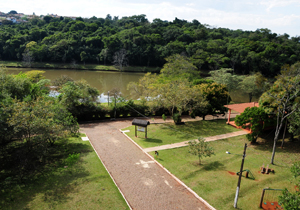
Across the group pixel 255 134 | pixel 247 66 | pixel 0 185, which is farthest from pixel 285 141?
pixel 247 66

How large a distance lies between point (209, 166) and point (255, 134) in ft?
20.6

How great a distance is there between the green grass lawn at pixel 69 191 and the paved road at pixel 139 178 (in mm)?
666

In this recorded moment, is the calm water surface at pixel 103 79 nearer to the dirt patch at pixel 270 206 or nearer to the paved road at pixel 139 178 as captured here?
the paved road at pixel 139 178

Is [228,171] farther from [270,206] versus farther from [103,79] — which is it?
[103,79]

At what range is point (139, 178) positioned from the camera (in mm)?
12156

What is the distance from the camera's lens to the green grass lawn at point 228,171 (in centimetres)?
1067

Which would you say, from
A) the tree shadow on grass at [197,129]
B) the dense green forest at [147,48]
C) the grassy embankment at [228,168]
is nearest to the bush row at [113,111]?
the tree shadow on grass at [197,129]

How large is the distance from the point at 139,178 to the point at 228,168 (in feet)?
19.4

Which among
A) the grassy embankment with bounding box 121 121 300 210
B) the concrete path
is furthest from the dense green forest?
the grassy embankment with bounding box 121 121 300 210

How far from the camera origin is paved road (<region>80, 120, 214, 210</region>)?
10.1 metres

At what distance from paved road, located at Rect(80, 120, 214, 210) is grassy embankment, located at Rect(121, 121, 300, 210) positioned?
73 cm

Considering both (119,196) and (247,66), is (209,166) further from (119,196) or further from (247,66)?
(247,66)

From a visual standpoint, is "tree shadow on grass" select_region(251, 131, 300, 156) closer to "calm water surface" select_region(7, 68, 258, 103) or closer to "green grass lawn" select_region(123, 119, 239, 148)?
"green grass lawn" select_region(123, 119, 239, 148)

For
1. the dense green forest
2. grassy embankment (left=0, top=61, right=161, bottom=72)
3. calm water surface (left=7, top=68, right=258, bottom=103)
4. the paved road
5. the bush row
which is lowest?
the paved road
